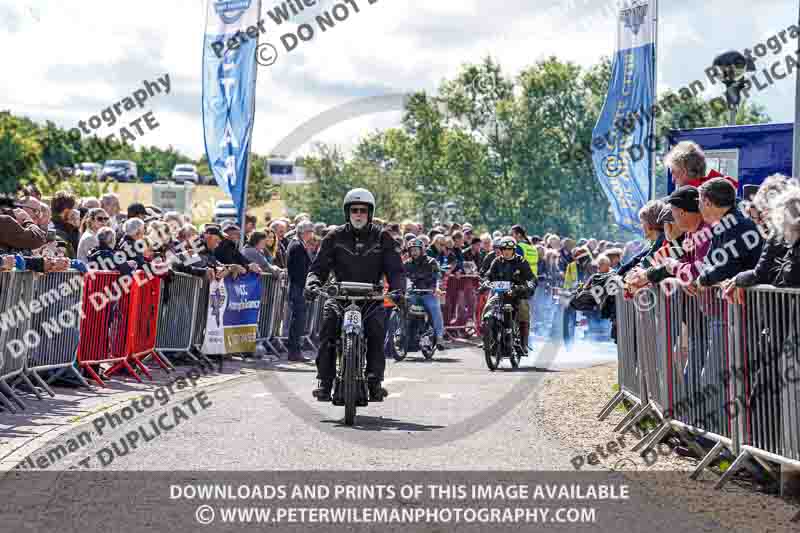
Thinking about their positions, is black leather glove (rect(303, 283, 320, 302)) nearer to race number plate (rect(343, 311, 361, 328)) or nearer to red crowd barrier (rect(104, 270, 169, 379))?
race number plate (rect(343, 311, 361, 328))

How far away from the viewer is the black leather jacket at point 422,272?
21.4 metres

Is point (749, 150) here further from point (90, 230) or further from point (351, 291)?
point (90, 230)

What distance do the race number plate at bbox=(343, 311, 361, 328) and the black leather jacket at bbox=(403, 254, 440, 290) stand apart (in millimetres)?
10770

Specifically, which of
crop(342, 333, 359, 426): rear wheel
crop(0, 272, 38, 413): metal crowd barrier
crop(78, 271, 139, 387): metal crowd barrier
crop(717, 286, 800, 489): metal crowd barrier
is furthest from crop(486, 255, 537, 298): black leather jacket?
crop(717, 286, 800, 489): metal crowd barrier

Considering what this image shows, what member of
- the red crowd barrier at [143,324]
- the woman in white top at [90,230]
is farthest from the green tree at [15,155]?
the woman in white top at [90,230]

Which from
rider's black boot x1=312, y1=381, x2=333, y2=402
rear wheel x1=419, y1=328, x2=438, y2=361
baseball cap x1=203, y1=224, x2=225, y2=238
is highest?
baseball cap x1=203, y1=224, x2=225, y2=238

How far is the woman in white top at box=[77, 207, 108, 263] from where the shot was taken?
14.1m

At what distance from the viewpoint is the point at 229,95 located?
773 inches

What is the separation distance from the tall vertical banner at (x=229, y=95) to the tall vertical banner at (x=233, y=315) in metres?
1.82

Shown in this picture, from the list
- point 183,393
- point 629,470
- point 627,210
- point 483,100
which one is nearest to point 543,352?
point 627,210

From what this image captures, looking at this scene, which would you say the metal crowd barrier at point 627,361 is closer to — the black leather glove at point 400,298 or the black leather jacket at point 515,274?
the black leather glove at point 400,298

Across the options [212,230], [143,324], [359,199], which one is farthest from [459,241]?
[359,199]

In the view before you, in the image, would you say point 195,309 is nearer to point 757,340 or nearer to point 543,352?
point 543,352

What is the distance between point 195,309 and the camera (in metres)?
16.3
